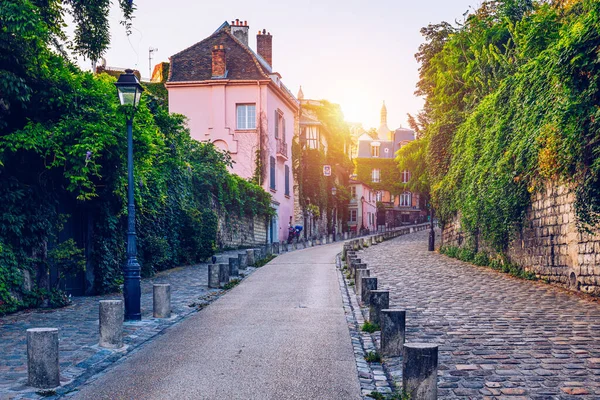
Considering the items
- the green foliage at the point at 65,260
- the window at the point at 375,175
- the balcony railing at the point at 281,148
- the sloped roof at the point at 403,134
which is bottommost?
the green foliage at the point at 65,260

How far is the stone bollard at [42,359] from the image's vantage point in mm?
5945

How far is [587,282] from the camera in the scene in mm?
11531

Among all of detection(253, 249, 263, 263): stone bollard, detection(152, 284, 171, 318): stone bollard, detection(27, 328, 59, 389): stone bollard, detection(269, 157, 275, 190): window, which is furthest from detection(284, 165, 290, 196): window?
detection(27, 328, 59, 389): stone bollard

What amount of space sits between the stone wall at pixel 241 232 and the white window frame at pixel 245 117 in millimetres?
5357

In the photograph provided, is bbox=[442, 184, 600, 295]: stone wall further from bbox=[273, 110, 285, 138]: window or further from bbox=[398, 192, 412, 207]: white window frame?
bbox=[398, 192, 412, 207]: white window frame

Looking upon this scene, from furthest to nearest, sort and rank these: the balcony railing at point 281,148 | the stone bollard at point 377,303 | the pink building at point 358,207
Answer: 1. the pink building at point 358,207
2. the balcony railing at point 281,148
3. the stone bollard at point 377,303

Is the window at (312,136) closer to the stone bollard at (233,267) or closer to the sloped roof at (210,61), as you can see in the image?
the sloped roof at (210,61)

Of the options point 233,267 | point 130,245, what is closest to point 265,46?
point 233,267

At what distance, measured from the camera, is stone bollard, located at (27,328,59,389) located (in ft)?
19.5

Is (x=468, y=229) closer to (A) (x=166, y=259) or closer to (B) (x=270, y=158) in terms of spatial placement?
(A) (x=166, y=259)

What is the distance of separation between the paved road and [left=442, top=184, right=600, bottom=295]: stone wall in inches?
191

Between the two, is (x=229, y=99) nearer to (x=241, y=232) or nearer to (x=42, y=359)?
(x=241, y=232)

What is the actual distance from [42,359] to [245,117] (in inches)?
1128

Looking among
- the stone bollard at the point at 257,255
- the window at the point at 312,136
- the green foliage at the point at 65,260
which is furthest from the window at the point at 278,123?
the green foliage at the point at 65,260
